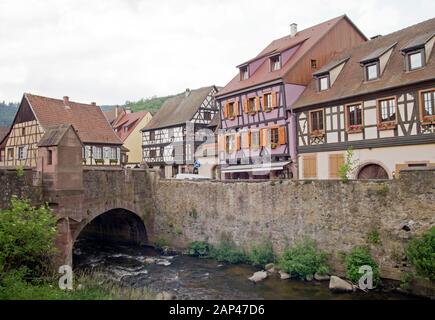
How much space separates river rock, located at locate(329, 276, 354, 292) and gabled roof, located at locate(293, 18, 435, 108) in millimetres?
9150

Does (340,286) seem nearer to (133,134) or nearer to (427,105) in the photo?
(427,105)

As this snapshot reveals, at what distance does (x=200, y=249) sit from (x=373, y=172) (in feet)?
32.6

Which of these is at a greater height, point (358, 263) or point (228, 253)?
point (358, 263)

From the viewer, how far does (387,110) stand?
18.6 metres

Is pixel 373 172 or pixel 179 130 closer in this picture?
pixel 373 172

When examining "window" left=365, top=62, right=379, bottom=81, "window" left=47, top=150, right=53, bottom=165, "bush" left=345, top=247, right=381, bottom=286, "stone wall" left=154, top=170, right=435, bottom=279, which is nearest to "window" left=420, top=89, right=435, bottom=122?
"window" left=365, top=62, right=379, bottom=81

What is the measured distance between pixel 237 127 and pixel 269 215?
34.5 ft

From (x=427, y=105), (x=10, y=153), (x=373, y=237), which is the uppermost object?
(x=427, y=105)

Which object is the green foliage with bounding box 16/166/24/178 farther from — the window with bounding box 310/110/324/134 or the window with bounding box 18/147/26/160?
the window with bounding box 18/147/26/160

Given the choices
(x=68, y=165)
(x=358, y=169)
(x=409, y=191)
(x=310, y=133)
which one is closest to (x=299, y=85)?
(x=310, y=133)

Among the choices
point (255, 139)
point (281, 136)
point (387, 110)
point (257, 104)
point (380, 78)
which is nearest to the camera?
point (387, 110)

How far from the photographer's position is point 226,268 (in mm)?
18891

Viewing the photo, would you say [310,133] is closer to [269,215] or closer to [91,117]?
[269,215]

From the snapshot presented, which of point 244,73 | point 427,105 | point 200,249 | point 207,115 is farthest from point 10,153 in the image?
point 427,105
